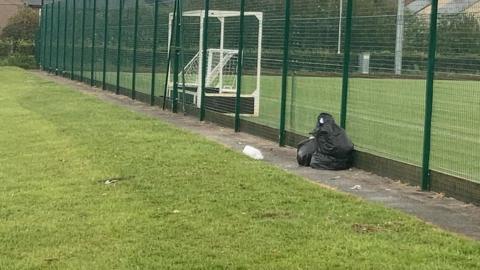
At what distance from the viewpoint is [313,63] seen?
11.2 m

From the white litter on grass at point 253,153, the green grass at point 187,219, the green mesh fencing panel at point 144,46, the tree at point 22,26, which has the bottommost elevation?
the green grass at point 187,219

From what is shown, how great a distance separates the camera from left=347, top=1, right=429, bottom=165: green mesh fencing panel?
8734mm

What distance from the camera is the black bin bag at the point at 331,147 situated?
9656 mm

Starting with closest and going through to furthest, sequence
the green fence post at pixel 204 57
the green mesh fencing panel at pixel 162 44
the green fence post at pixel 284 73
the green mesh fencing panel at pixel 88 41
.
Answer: the green fence post at pixel 284 73, the green fence post at pixel 204 57, the green mesh fencing panel at pixel 162 44, the green mesh fencing panel at pixel 88 41

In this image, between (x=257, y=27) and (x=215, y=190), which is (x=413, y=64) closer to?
(x=215, y=190)

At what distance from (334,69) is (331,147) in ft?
4.49

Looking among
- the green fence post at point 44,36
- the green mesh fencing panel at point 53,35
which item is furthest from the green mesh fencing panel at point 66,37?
the green fence post at point 44,36

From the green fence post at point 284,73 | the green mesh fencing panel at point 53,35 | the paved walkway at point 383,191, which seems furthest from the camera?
the green mesh fencing panel at point 53,35

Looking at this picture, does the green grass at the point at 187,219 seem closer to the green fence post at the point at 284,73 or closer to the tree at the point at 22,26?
the green fence post at the point at 284,73

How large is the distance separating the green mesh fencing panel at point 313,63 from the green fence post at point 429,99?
2.19m

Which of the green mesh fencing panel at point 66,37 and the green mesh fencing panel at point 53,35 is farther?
the green mesh fencing panel at point 53,35

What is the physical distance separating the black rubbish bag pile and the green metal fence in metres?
0.27

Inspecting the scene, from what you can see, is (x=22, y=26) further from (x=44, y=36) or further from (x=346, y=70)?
(x=346, y=70)

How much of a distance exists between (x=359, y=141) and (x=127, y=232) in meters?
4.52
